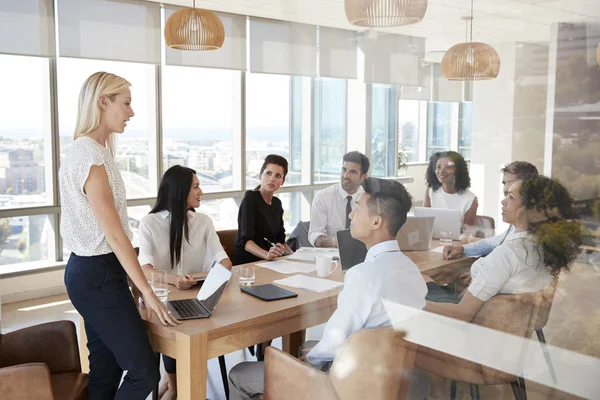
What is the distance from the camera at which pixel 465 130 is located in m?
1.95

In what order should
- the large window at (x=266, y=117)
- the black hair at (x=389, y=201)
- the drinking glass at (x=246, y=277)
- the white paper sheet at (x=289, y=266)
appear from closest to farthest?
the black hair at (x=389, y=201), the drinking glass at (x=246, y=277), the white paper sheet at (x=289, y=266), the large window at (x=266, y=117)

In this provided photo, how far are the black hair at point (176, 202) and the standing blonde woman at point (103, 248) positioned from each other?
0.78 m

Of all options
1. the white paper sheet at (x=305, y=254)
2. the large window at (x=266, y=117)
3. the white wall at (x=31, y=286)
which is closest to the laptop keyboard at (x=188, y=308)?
the white paper sheet at (x=305, y=254)

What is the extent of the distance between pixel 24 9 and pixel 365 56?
3.98 metres

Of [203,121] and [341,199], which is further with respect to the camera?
[203,121]

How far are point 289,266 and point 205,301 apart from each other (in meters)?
0.81

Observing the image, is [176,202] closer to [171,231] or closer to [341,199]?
[171,231]

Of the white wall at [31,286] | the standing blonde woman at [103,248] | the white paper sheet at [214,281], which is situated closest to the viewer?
the standing blonde woman at [103,248]

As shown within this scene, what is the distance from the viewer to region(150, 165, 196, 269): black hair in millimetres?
3182

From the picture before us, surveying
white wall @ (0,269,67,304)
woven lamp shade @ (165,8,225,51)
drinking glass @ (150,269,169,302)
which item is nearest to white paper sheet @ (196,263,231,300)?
drinking glass @ (150,269,169,302)

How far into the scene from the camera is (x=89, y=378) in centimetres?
251

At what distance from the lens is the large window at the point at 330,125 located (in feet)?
8.04

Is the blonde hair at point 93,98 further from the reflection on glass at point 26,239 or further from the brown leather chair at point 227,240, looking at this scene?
the reflection on glass at point 26,239

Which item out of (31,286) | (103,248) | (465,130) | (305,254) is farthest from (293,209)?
(31,286)
